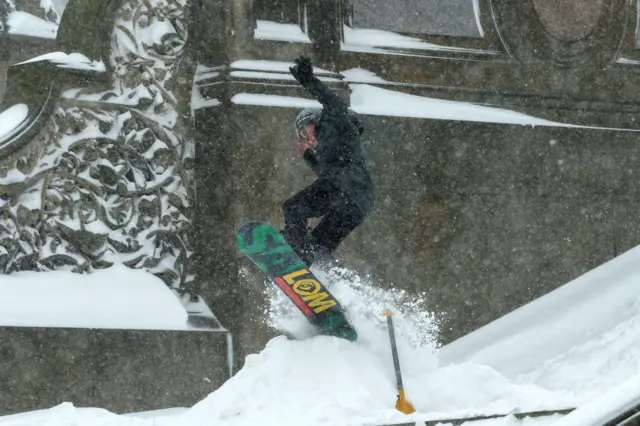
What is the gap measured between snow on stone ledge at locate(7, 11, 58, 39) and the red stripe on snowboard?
2761 millimetres

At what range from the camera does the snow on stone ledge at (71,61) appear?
268 inches

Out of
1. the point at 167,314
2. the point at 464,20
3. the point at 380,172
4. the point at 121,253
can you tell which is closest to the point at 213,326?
the point at 167,314

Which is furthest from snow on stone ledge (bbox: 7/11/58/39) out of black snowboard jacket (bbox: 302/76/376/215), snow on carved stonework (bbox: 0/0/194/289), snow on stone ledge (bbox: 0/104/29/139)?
black snowboard jacket (bbox: 302/76/376/215)

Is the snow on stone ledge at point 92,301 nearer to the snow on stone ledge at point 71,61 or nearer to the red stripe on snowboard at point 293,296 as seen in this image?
the red stripe on snowboard at point 293,296

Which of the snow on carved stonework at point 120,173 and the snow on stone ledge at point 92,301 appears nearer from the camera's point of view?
the snow on stone ledge at point 92,301

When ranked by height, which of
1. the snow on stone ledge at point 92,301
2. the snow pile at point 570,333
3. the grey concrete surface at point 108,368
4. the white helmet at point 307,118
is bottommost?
the snow pile at point 570,333

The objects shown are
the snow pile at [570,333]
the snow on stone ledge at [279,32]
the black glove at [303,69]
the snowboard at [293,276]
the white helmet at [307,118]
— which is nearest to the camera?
the black glove at [303,69]

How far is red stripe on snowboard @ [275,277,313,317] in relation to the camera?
6363 mm

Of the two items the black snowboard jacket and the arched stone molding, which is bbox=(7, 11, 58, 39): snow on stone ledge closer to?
the black snowboard jacket

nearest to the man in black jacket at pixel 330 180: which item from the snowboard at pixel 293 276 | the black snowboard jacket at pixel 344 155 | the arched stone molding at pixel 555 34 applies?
the black snowboard jacket at pixel 344 155

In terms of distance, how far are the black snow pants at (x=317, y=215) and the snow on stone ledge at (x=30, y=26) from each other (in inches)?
97.7

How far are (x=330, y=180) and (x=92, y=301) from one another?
80.1 inches

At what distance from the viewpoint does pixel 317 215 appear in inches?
260

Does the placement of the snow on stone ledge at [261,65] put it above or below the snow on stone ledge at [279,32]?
below
